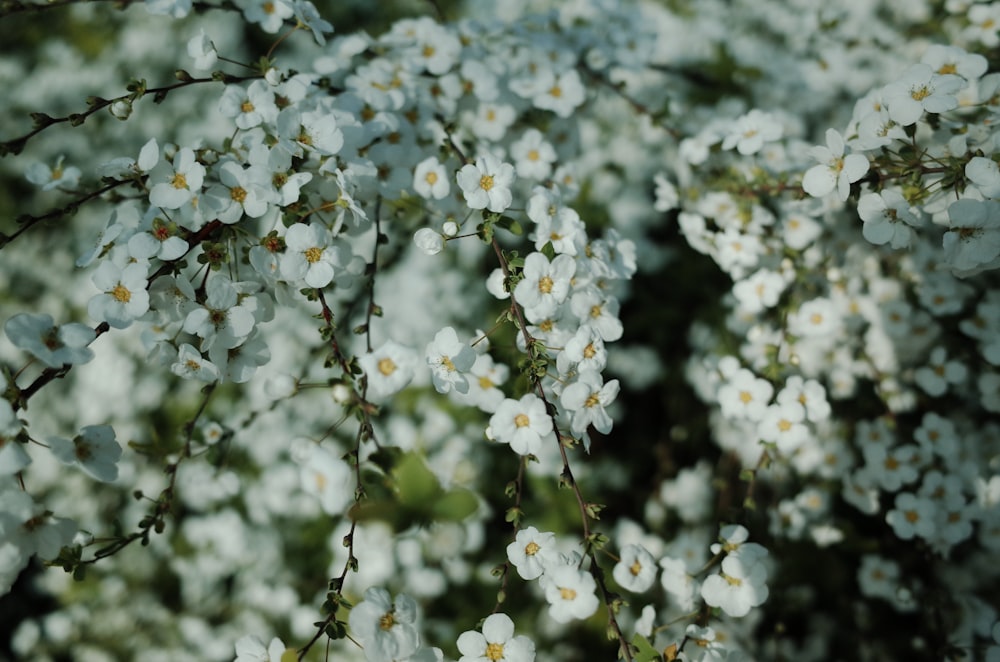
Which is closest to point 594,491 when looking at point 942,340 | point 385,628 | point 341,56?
point 942,340

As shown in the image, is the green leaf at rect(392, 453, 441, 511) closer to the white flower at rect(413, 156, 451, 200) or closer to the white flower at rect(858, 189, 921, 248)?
the white flower at rect(413, 156, 451, 200)

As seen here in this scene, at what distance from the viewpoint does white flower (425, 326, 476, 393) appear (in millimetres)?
1284

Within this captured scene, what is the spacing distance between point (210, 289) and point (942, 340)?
7.06 feet

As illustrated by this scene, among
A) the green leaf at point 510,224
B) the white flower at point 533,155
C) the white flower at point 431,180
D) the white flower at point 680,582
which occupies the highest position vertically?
the green leaf at point 510,224

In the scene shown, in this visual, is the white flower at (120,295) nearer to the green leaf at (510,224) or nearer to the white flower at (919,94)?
the green leaf at (510,224)

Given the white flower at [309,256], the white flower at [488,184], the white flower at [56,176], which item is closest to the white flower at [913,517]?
the white flower at [488,184]

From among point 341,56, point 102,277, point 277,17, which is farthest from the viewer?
point 341,56

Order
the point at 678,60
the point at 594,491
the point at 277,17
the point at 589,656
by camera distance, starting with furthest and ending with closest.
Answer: the point at 678,60 → the point at 594,491 → the point at 589,656 → the point at 277,17

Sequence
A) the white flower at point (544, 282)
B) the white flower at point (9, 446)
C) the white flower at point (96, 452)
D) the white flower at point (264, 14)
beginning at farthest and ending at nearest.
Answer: the white flower at point (264, 14), the white flower at point (544, 282), the white flower at point (96, 452), the white flower at point (9, 446)

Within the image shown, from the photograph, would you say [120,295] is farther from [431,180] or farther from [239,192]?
[431,180]

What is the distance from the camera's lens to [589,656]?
2.53 meters

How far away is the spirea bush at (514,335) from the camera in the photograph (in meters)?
1.29

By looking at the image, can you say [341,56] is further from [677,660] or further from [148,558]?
[148,558]

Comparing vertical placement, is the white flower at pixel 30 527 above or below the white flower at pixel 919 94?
below
